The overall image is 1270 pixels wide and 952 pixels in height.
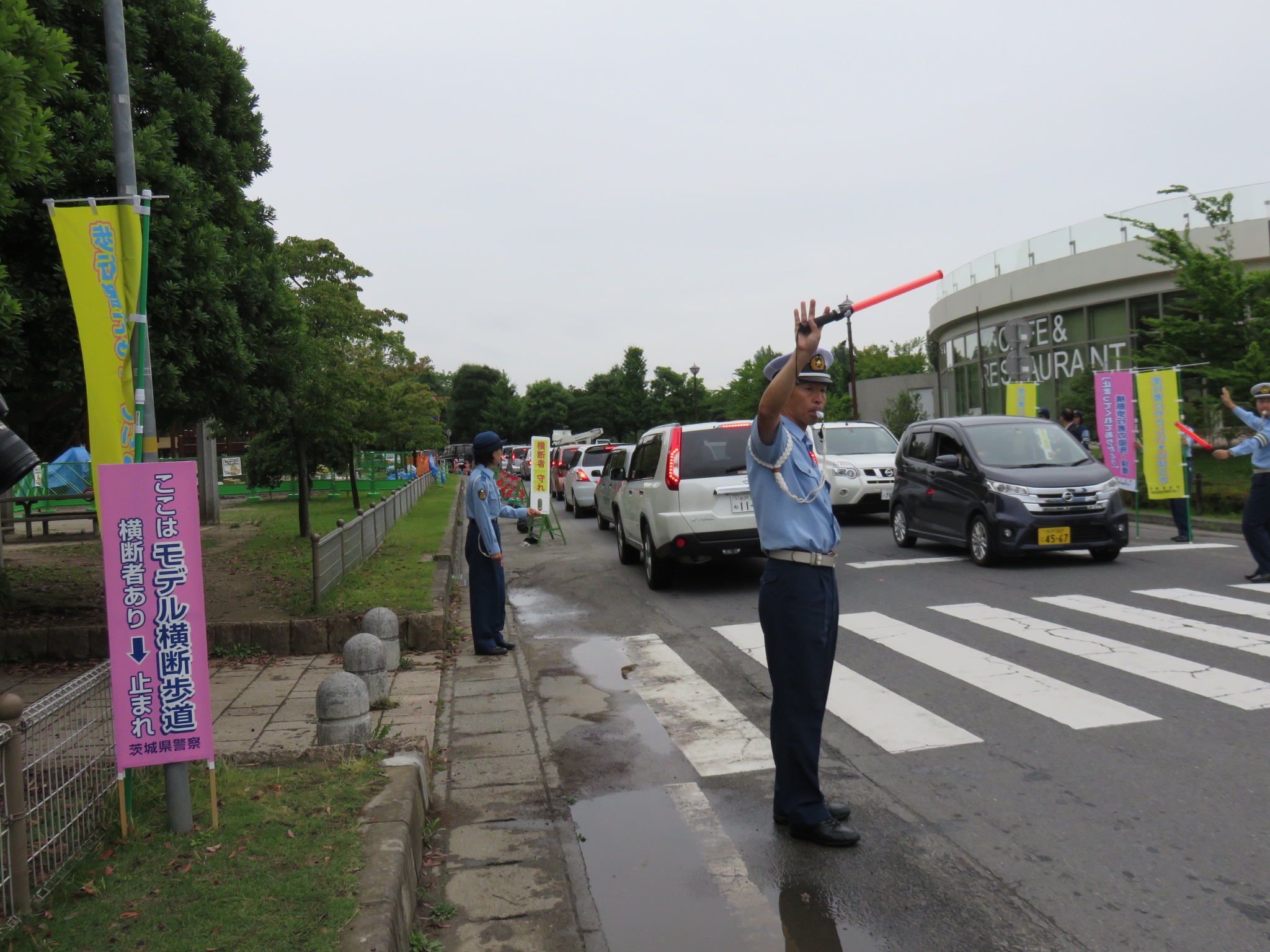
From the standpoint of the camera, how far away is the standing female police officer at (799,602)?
4.11 m

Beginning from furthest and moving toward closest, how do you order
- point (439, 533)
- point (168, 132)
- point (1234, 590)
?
point (439, 533)
point (1234, 590)
point (168, 132)

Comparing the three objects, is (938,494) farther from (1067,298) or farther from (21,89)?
(1067,298)

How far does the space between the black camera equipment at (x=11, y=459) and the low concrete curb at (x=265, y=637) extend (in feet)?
18.2

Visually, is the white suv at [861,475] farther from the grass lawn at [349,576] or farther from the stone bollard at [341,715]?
the stone bollard at [341,715]

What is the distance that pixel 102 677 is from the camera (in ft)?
13.2

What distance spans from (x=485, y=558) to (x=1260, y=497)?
754 cm

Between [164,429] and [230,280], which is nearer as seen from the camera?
[230,280]

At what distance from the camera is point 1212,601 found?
28.6 feet

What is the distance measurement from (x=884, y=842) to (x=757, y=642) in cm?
407

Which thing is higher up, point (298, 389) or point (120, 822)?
point (298, 389)

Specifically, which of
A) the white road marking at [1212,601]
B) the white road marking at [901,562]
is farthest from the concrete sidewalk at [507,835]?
the white road marking at [901,562]

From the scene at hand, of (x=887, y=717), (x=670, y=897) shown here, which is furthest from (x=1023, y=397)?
(x=670, y=897)

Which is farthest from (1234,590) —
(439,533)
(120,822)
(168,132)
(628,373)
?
(628,373)

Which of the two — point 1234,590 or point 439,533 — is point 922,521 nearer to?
point 1234,590
